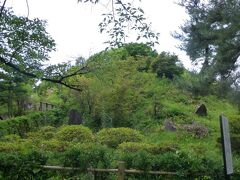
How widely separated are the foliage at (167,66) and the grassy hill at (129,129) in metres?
0.07

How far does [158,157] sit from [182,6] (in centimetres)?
763

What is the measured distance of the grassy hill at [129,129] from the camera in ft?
25.8

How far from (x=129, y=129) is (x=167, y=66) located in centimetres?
1490

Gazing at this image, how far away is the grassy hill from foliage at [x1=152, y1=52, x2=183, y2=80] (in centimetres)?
7

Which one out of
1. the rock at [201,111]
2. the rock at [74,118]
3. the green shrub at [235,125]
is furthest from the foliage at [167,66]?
the green shrub at [235,125]

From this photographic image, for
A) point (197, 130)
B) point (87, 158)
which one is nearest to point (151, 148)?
point (87, 158)

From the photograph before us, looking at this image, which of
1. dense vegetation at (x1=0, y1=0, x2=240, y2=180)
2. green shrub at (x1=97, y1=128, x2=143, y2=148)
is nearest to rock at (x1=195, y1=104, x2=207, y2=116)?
dense vegetation at (x1=0, y1=0, x2=240, y2=180)

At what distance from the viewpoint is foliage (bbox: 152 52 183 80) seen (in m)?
27.8

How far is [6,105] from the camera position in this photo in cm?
2527

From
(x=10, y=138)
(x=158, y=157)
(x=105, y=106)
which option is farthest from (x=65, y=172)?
(x=105, y=106)

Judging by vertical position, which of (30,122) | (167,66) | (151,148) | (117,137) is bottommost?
(151,148)

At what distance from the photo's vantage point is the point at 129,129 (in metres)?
13.9

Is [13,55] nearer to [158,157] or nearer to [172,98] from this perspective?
[158,157]

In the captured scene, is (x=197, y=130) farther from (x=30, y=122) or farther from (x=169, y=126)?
(x=30, y=122)
